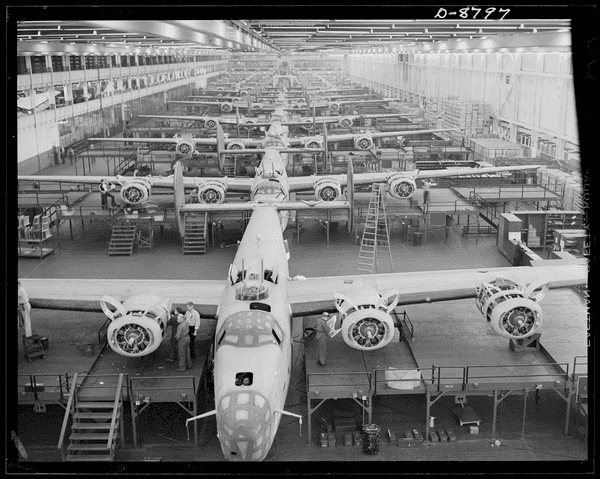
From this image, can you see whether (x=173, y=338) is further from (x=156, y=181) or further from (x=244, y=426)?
(x=156, y=181)

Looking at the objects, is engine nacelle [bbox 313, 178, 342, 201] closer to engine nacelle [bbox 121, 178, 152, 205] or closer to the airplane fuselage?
engine nacelle [bbox 121, 178, 152, 205]

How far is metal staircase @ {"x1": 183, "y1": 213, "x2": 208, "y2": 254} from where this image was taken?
98.8ft

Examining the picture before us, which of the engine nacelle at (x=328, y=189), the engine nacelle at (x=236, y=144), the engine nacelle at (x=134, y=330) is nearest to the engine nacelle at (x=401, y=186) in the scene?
the engine nacelle at (x=328, y=189)

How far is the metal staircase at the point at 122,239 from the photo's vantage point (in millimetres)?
29953

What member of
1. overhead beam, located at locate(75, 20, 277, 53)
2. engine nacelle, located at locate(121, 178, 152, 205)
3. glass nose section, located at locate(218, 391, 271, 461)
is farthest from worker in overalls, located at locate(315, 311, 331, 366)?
engine nacelle, located at locate(121, 178, 152, 205)

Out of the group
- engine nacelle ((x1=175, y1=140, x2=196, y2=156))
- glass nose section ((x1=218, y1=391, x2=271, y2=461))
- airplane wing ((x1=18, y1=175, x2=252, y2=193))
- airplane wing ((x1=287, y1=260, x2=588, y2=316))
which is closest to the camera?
glass nose section ((x1=218, y1=391, x2=271, y2=461))

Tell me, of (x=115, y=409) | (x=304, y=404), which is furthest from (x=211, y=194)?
(x=115, y=409)

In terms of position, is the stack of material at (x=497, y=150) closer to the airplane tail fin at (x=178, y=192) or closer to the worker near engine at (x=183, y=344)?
the airplane tail fin at (x=178, y=192)

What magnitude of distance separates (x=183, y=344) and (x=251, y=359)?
3714mm

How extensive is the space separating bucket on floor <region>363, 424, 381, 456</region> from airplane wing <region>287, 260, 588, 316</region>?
399 centimetres

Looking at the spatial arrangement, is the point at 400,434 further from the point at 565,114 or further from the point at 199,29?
the point at 565,114

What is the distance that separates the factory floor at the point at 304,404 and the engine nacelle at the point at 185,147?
1154cm
